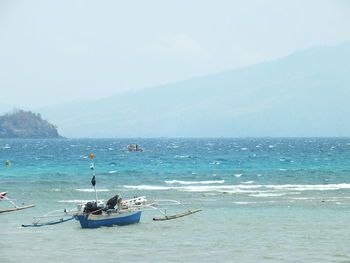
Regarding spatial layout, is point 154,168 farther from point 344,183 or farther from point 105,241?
point 105,241

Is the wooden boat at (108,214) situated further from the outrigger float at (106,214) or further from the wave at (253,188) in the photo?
the wave at (253,188)

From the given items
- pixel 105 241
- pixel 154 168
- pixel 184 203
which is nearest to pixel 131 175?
pixel 154 168

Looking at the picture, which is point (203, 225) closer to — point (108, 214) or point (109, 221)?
point (109, 221)

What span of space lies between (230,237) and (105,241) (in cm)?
658

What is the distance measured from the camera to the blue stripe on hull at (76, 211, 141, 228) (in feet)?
142

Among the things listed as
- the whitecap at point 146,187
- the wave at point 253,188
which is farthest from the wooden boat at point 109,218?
the whitecap at point 146,187

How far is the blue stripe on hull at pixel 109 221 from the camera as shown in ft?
142

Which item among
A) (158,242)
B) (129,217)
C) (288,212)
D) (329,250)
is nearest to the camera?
(329,250)

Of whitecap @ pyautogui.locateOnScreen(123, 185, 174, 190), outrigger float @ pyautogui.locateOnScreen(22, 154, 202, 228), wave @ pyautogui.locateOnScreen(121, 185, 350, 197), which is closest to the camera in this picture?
outrigger float @ pyautogui.locateOnScreen(22, 154, 202, 228)

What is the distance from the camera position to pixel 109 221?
1735 inches

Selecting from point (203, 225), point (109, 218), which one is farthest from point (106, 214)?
point (203, 225)

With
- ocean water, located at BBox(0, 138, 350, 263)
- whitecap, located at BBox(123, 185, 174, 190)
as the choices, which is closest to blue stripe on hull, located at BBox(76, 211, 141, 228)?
ocean water, located at BBox(0, 138, 350, 263)

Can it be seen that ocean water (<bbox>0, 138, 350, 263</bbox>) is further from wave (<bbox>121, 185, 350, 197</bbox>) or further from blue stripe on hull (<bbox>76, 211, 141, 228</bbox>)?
blue stripe on hull (<bbox>76, 211, 141, 228</bbox>)

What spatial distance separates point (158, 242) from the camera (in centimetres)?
3819
